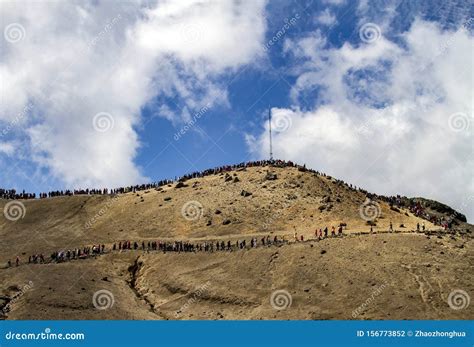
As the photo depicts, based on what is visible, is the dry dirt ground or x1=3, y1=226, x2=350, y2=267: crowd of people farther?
x1=3, y1=226, x2=350, y2=267: crowd of people

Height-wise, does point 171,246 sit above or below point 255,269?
above

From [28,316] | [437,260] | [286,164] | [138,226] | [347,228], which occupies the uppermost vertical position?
[286,164]

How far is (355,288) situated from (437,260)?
8.42 meters

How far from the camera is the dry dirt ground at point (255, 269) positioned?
156ft

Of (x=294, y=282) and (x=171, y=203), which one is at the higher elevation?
(x=171, y=203)

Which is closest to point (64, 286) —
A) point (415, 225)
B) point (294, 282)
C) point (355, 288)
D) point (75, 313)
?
point (75, 313)

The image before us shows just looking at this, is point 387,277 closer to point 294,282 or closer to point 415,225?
point 294,282

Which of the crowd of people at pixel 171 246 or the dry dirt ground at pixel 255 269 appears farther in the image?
the crowd of people at pixel 171 246

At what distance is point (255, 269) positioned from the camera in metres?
53.8

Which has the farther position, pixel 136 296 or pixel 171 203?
pixel 171 203

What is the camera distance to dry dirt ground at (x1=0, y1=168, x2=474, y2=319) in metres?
47.6

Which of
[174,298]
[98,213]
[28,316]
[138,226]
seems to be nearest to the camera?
[28,316]

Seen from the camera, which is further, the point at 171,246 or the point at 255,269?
the point at 171,246

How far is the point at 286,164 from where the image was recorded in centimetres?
8444
